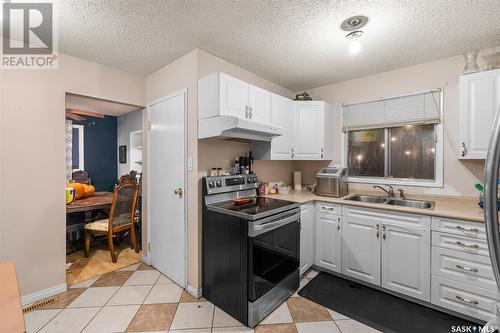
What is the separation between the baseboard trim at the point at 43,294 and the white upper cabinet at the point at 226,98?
219 centimetres

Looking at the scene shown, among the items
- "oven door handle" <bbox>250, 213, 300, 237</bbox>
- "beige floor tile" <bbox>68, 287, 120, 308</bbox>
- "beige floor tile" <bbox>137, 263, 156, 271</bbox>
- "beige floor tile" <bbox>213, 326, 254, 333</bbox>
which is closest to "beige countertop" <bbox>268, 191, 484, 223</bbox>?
"oven door handle" <bbox>250, 213, 300, 237</bbox>

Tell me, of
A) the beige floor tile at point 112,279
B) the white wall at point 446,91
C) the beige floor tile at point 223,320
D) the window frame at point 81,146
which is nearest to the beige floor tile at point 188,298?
the beige floor tile at point 223,320

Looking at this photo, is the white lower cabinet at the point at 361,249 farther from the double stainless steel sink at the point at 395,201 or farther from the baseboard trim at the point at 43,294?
the baseboard trim at the point at 43,294

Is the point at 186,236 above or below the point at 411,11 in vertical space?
below

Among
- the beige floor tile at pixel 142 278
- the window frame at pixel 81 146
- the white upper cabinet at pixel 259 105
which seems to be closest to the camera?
the white upper cabinet at pixel 259 105

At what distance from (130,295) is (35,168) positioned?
151cm

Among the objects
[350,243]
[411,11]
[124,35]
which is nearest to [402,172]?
[350,243]

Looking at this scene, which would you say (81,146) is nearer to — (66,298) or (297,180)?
(66,298)

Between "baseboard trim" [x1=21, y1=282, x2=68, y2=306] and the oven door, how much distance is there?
76.3 inches

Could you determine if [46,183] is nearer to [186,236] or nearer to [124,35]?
[186,236]

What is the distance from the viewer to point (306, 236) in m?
2.62

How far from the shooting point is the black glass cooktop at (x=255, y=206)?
1.96 m

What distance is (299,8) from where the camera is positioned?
5.51 ft

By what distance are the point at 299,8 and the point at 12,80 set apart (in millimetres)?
2508
